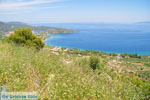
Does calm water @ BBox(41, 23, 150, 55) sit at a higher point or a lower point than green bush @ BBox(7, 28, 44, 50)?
lower

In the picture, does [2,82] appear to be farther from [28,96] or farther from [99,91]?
[99,91]

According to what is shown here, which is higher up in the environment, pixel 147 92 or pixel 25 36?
pixel 25 36

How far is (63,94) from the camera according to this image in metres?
1.92

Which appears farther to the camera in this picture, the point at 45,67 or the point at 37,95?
the point at 45,67

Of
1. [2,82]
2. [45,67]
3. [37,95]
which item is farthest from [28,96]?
[45,67]

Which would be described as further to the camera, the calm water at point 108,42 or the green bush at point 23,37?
the calm water at point 108,42

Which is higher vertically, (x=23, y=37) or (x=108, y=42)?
(x=23, y=37)

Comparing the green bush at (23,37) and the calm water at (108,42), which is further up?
the green bush at (23,37)

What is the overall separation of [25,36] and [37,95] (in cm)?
979

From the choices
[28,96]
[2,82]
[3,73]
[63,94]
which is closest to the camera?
[28,96]

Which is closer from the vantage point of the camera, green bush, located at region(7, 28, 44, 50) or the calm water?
green bush, located at region(7, 28, 44, 50)

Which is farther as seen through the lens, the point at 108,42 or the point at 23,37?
the point at 108,42

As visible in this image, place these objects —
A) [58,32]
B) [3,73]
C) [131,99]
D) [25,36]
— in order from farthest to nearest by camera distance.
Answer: [58,32] < [25,36] < [131,99] < [3,73]

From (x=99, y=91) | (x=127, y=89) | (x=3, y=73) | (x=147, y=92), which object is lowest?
(x=147, y=92)
